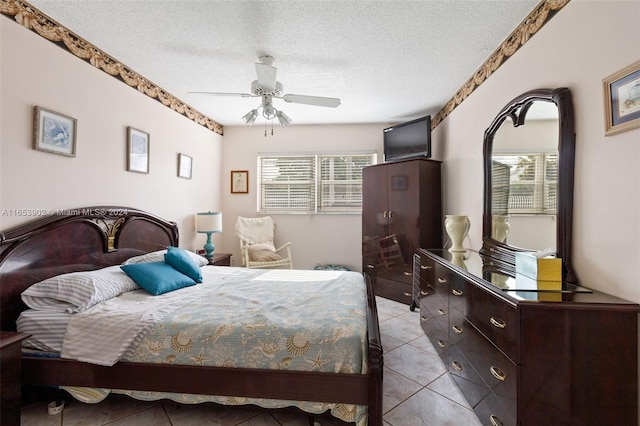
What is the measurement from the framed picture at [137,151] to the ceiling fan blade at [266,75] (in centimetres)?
144

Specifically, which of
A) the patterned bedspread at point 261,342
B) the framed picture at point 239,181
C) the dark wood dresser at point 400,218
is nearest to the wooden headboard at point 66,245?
the patterned bedspread at point 261,342

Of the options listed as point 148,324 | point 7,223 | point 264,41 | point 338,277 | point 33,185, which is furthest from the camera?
point 338,277

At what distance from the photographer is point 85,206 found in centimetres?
227

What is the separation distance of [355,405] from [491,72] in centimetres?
285

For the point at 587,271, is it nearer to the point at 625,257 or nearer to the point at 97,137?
the point at 625,257

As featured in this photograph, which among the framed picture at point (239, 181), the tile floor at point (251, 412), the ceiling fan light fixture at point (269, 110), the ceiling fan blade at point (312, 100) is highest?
the ceiling fan blade at point (312, 100)


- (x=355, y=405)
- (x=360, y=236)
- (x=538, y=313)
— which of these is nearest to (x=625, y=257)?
(x=538, y=313)

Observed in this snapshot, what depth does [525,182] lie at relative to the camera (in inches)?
76.1

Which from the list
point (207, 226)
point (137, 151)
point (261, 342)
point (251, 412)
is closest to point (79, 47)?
point (137, 151)

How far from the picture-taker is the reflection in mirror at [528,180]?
67.4 inches

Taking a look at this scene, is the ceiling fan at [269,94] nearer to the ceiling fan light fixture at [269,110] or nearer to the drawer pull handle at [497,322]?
the ceiling fan light fixture at [269,110]

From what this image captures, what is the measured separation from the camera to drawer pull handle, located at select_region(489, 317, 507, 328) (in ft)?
4.36

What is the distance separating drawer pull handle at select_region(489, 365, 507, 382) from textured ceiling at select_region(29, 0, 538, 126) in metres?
2.23

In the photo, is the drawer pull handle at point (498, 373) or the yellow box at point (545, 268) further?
the yellow box at point (545, 268)
